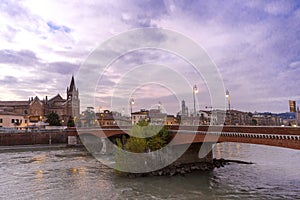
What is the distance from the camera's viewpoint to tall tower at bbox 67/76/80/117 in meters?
131

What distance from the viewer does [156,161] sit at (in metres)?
33.8

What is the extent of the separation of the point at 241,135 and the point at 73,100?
115252 millimetres

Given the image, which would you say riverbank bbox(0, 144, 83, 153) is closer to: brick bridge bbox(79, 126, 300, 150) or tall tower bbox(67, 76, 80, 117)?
brick bridge bbox(79, 126, 300, 150)

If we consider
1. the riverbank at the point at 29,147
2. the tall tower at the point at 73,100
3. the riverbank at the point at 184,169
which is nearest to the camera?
the riverbank at the point at 184,169

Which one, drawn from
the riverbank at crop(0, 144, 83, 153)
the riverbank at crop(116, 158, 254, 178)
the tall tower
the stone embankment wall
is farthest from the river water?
the tall tower

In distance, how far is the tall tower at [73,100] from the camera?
131250mm

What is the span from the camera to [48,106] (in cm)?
12812

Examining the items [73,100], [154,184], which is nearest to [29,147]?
[154,184]

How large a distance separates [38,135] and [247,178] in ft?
203

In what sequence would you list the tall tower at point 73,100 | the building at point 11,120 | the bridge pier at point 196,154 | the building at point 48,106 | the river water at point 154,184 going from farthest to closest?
the tall tower at point 73,100, the building at point 48,106, the building at point 11,120, the bridge pier at point 196,154, the river water at point 154,184

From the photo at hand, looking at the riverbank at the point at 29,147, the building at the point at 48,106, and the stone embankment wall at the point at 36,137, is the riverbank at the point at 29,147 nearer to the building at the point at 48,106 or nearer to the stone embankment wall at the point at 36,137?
the stone embankment wall at the point at 36,137

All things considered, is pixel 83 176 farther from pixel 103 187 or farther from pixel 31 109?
pixel 31 109

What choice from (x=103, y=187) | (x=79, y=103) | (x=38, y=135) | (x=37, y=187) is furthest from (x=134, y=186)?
(x=79, y=103)

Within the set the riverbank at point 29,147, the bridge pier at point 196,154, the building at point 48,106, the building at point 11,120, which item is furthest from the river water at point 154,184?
the building at point 48,106
